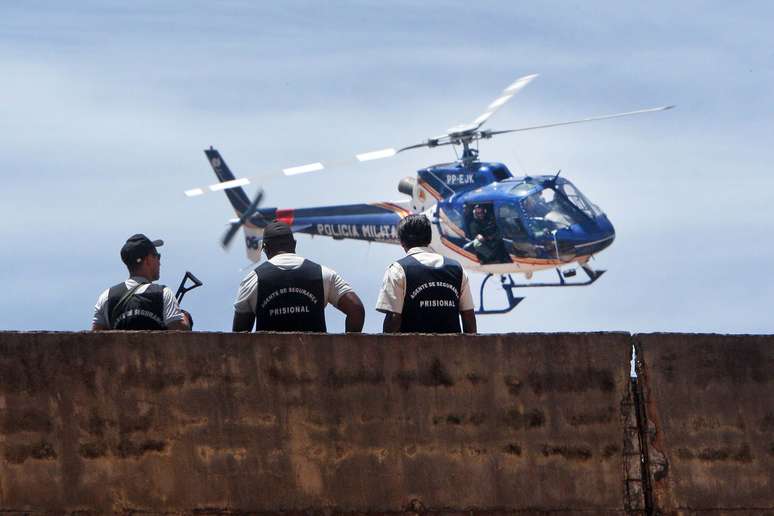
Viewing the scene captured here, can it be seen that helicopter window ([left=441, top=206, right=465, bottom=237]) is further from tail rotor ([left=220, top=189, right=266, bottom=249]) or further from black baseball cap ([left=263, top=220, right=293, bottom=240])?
black baseball cap ([left=263, top=220, right=293, bottom=240])

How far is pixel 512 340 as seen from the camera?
791cm

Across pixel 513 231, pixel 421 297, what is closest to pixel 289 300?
pixel 421 297

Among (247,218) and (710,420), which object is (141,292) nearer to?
(710,420)

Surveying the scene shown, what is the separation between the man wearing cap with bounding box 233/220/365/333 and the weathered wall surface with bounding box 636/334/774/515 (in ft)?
6.08

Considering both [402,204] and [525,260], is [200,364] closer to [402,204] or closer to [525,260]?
[525,260]

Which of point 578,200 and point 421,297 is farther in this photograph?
point 578,200

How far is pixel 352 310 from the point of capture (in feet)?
29.5

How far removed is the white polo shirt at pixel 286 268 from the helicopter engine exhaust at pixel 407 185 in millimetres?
25409

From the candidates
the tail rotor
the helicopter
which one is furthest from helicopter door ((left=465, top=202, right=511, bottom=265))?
the tail rotor

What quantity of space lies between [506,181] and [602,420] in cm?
2471

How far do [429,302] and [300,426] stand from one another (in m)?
1.48

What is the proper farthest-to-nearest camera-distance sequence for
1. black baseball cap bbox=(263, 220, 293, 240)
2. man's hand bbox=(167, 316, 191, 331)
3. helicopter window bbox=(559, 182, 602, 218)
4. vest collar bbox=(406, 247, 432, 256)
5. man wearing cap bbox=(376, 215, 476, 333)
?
helicopter window bbox=(559, 182, 602, 218) → vest collar bbox=(406, 247, 432, 256) → black baseball cap bbox=(263, 220, 293, 240) → man wearing cap bbox=(376, 215, 476, 333) → man's hand bbox=(167, 316, 191, 331)

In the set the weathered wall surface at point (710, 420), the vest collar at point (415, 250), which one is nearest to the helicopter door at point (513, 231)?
the vest collar at point (415, 250)

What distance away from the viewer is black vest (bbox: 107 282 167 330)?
8711 mm
